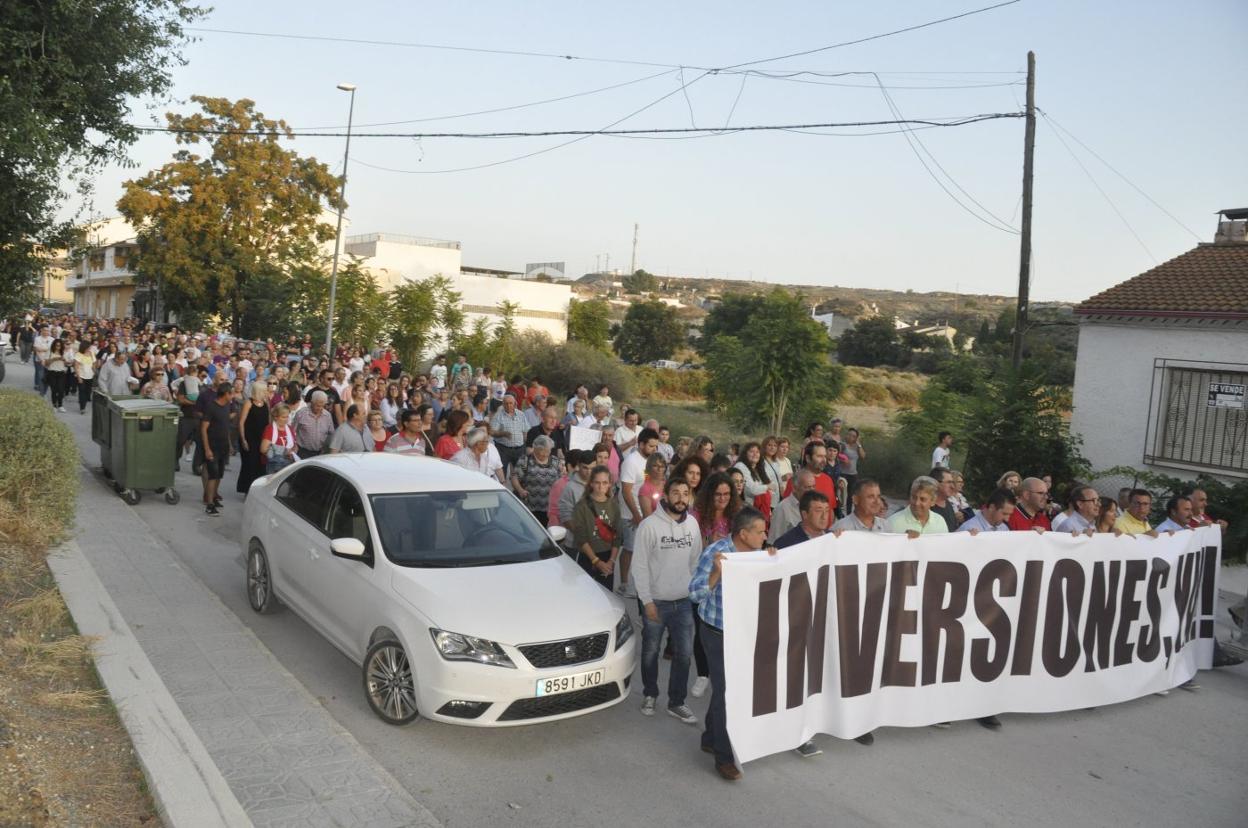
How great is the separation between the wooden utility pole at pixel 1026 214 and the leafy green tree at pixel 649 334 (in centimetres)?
7252

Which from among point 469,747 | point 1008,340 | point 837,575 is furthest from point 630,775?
point 1008,340

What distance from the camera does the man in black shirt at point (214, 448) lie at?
12094 mm

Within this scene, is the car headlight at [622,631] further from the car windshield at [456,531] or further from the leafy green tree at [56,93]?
the leafy green tree at [56,93]

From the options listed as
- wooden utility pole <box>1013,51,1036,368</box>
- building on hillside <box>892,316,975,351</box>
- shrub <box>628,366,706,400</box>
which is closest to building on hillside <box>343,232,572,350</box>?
shrub <box>628,366,706,400</box>

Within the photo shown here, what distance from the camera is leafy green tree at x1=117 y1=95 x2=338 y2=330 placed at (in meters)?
41.4

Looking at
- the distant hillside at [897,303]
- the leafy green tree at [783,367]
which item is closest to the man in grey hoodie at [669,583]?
the leafy green tree at [783,367]

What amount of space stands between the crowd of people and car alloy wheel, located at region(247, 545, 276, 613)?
2059 millimetres

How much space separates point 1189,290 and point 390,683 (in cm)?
1586

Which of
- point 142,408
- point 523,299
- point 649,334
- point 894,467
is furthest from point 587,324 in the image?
point 142,408

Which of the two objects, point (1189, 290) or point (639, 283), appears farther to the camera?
point (639, 283)

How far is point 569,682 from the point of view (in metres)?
5.91

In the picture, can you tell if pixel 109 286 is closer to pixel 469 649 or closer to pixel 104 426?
pixel 104 426

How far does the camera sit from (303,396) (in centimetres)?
1644

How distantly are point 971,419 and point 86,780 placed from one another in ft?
50.9
